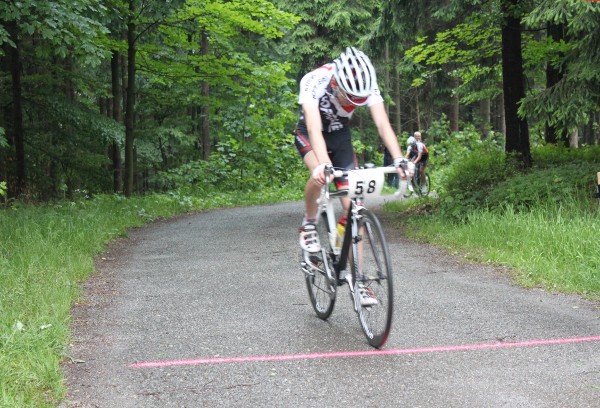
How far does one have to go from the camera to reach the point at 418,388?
385 cm

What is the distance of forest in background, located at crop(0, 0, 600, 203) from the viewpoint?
9.55 meters

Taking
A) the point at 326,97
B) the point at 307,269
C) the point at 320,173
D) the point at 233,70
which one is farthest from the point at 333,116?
the point at 233,70

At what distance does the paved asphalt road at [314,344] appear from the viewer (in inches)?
149

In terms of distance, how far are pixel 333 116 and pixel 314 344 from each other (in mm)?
1763

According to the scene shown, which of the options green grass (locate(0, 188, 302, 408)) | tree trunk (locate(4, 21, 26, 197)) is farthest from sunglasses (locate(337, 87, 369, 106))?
tree trunk (locate(4, 21, 26, 197))

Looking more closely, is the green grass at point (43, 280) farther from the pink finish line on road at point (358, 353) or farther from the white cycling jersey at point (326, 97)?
the white cycling jersey at point (326, 97)

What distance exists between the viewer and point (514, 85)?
12906mm

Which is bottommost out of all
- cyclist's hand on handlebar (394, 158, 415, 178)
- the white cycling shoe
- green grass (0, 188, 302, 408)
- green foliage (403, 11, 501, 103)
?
green grass (0, 188, 302, 408)

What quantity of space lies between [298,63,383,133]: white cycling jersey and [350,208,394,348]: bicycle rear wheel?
0.83 m

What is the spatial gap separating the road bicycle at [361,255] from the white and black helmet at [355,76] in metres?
0.55

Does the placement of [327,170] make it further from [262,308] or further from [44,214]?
[44,214]

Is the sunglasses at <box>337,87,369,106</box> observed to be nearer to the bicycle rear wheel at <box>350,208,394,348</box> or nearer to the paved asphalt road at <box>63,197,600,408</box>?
the bicycle rear wheel at <box>350,208,394,348</box>

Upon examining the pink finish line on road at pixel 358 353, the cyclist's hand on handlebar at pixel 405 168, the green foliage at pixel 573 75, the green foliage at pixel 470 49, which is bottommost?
the pink finish line on road at pixel 358 353

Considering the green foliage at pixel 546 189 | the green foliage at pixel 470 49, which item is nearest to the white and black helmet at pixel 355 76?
the green foliage at pixel 546 189
